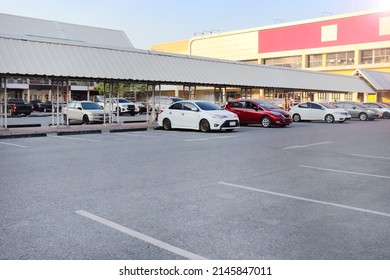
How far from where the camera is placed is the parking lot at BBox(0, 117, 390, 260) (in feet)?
15.2

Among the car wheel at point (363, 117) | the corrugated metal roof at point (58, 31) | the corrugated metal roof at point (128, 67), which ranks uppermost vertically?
the corrugated metal roof at point (58, 31)

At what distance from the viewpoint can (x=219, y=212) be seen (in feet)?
20.0

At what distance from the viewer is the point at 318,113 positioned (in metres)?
30.3

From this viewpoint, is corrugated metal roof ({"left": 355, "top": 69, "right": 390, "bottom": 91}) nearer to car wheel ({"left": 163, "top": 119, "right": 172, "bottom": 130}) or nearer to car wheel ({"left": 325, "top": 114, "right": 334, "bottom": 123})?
car wheel ({"left": 325, "top": 114, "right": 334, "bottom": 123})

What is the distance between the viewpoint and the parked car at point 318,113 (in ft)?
97.2

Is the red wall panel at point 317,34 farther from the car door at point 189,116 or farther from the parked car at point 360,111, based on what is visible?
the car door at point 189,116

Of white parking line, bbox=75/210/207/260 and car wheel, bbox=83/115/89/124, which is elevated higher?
car wheel, bbox=83/115/89/124

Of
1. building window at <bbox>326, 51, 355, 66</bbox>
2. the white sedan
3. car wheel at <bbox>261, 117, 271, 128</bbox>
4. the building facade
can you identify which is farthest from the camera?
building window at <bbox>326, 51, 355, 66</bbox>

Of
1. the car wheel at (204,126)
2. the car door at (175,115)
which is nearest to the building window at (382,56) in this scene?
the car door at (175,115)

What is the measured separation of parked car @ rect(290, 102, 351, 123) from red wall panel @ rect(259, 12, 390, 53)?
34.2 m

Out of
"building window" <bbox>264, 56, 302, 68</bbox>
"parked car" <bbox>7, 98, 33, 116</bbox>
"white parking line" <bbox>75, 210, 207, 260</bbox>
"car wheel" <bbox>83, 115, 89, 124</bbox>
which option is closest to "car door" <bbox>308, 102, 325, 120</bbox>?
"car wheel" <bbox>83, 115, 89, 124</bbox>

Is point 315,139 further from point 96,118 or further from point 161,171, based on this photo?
point 96,118

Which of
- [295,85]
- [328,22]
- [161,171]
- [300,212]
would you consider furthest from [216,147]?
[328,22]

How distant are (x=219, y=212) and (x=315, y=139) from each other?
39.2ft
